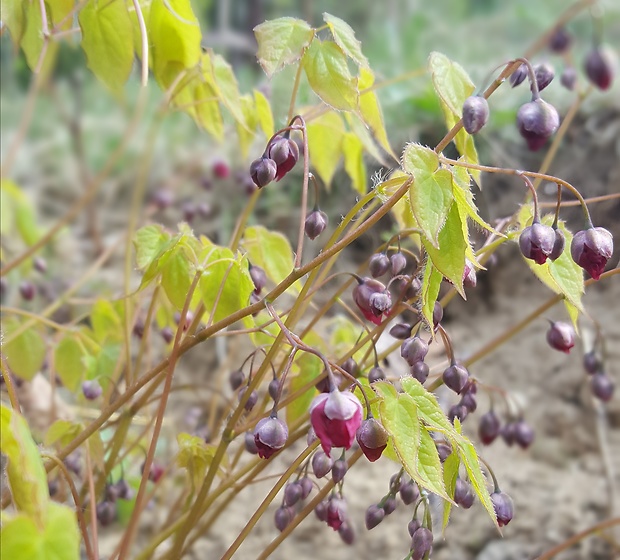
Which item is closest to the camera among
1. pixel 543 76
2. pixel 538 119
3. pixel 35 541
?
pixel 35 541

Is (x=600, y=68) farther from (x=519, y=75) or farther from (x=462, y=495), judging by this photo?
(x=462, y=495)

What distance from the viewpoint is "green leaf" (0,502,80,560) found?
40cm

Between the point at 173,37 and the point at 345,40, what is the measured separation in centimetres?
22

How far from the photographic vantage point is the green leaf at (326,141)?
2.96 feet

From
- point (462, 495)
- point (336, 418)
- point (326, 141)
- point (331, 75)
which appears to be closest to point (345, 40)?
point (331, 75)

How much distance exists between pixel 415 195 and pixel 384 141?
278 mm

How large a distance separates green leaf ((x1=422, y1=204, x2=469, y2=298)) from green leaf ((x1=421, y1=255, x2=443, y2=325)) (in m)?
0.03

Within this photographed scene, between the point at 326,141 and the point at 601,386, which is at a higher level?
the point at 326,141

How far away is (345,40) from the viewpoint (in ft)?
2.19

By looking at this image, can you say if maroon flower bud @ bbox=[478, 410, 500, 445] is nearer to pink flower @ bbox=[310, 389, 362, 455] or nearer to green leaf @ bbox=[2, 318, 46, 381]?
pink flower @ bbox=[310, 389, 362, 455]

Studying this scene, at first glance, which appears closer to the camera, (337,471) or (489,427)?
(337,471)

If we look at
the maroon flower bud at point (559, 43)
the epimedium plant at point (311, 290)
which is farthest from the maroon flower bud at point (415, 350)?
the maroon flower bud at point (559, 43)

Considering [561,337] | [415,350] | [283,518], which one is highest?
[415,350]

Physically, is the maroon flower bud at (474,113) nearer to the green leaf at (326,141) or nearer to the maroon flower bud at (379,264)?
the maroon flower bud at (379,264)
